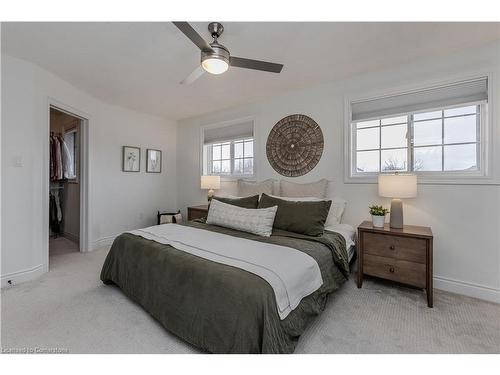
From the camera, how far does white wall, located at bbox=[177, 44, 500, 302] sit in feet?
6.97

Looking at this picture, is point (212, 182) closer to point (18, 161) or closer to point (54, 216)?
point (18, 161)

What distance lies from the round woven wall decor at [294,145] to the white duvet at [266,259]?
5.21ft

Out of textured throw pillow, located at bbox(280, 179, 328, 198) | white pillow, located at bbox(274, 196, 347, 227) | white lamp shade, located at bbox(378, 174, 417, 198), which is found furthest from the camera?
textured throw pillow, located at bbox(280, 179, 328, 198)

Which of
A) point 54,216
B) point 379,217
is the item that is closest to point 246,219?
point 379,217

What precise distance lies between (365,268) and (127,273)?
2.32m

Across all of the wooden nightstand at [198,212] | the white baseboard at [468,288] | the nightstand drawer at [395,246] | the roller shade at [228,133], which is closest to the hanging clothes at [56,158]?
the wooden nightstand at [198,212]

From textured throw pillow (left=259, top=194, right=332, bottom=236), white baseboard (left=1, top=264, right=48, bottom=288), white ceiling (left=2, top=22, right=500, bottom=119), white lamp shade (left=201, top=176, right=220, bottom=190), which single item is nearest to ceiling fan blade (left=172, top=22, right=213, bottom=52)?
white ceiling (left=2, top=22, right=500, bottom=119)

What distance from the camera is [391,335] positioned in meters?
1.61

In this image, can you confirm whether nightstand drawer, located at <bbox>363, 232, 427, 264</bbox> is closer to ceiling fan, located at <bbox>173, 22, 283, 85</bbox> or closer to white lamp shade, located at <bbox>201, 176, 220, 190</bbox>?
ceiling fan, located at <bbox>173, 22, 283, 85</bbox>

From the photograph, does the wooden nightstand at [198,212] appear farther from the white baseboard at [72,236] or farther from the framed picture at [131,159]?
the white baseboard at [72,236]

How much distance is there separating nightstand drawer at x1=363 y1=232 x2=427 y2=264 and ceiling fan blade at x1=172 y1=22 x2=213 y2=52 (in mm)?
2232

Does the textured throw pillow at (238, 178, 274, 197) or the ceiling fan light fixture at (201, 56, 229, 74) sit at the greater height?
the ceiling fan light fixture at (201, 56, 229, 74)
